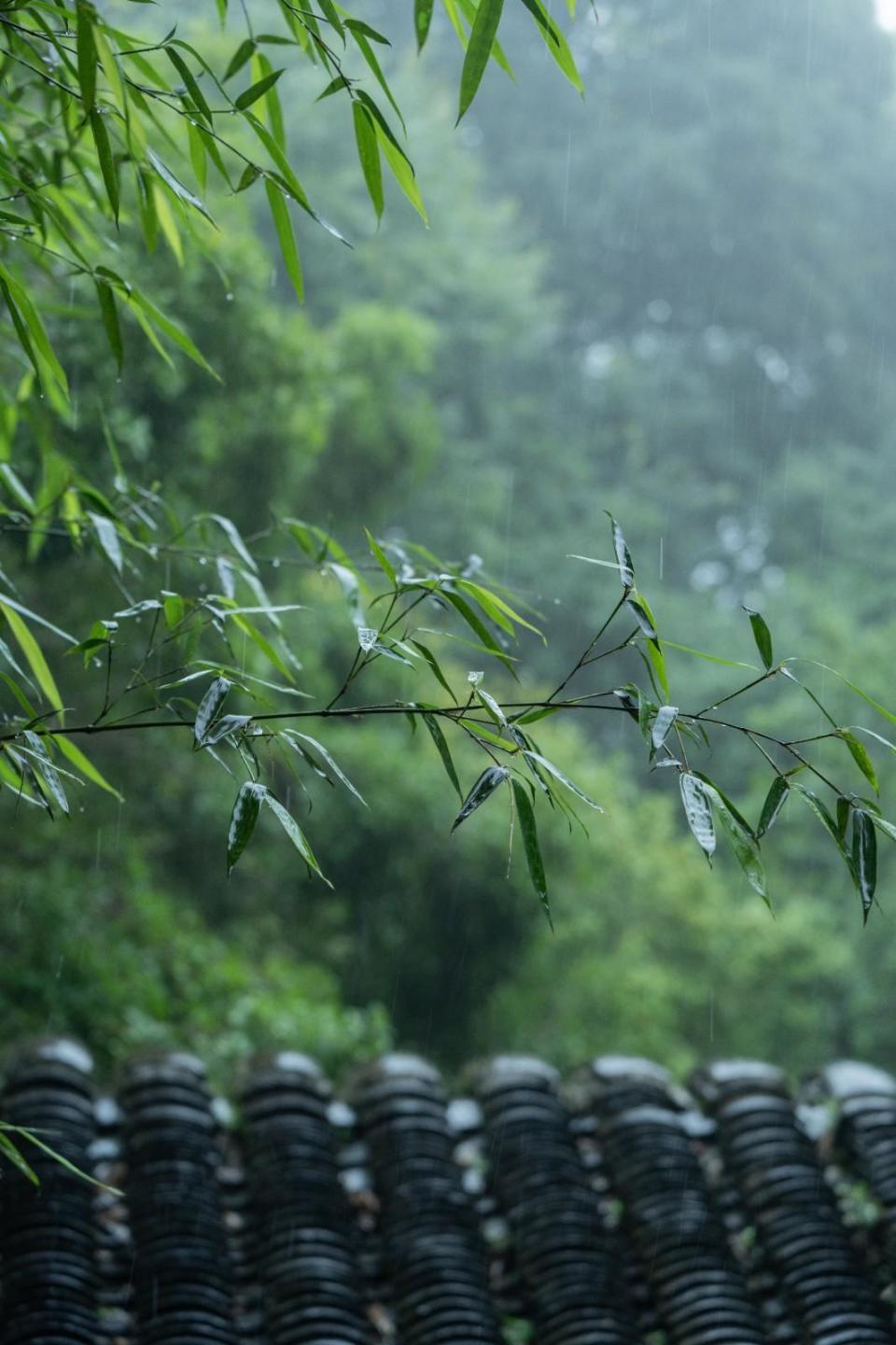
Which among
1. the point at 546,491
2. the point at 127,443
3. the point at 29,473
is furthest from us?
the point at 546,491

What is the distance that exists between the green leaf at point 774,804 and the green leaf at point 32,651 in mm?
565

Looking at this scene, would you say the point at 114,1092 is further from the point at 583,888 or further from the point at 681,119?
the point at 681,119

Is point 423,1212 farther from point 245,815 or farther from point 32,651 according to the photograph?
point 245,815

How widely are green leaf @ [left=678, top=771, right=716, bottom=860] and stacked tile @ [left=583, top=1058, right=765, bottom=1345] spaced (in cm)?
108

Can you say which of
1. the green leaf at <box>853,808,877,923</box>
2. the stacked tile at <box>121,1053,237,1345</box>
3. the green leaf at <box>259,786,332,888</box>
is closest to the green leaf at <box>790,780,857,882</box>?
the green leaf at <box>853,808,877,923</box>

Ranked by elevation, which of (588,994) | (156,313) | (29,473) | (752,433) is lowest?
(588,994)

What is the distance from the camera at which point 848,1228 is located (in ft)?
6.12

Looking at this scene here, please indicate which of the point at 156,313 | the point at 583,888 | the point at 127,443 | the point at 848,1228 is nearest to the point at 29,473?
the point at 127,443

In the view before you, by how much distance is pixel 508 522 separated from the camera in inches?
372

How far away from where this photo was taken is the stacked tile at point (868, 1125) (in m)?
1.83

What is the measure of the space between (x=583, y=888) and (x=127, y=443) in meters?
3.58

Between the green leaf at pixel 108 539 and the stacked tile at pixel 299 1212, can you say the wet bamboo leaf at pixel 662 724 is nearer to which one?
the green leaf at pixel 108 539

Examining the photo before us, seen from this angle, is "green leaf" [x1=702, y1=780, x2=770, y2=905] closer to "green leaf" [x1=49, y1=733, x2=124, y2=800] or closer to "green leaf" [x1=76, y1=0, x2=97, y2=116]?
"green leaf" [x1=49, y1=733, x2=124, y2=800]

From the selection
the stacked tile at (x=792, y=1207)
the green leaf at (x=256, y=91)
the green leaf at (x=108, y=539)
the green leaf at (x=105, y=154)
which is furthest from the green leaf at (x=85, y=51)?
the stacked tile at (x=792, y=1207)
